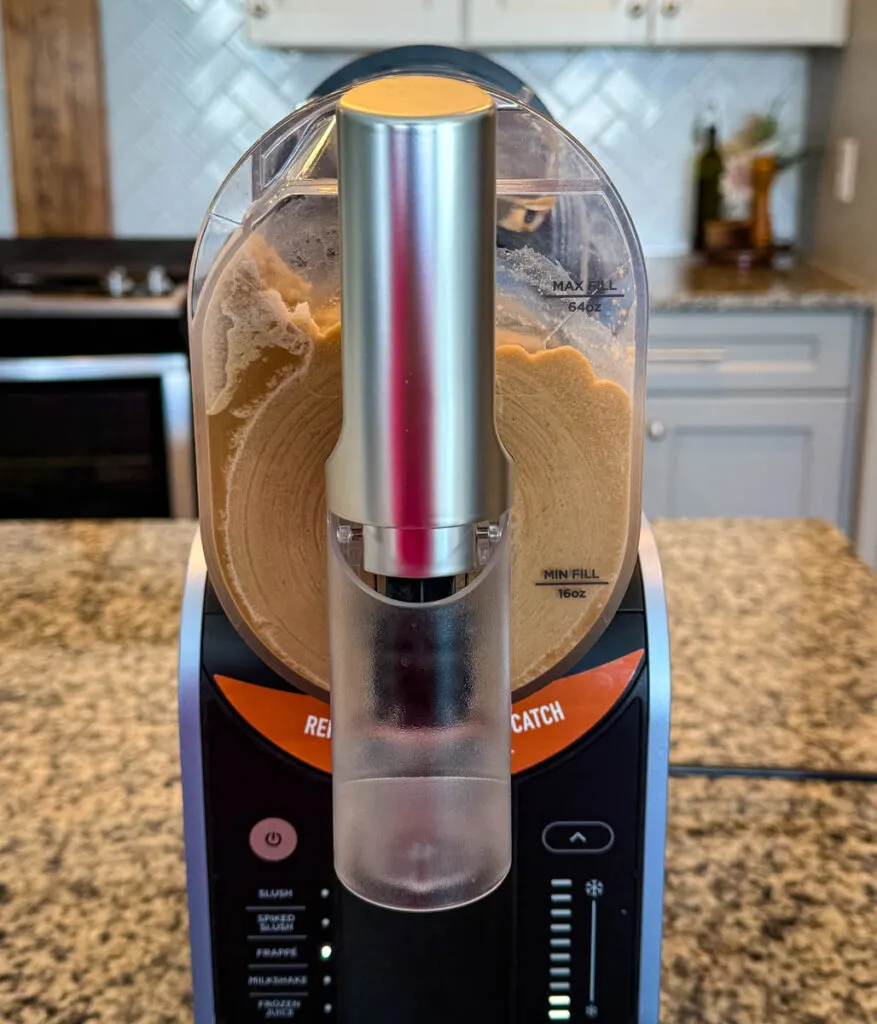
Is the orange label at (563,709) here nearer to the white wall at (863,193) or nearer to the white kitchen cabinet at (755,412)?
the white kitchen cabinet at (755,412)

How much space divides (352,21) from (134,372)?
0.87 meters

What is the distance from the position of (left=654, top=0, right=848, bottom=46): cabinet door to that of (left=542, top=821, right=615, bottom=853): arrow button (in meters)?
2.35

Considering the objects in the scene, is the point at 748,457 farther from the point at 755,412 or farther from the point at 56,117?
the point at 56,117

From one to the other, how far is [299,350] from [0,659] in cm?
60

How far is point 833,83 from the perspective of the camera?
270cm

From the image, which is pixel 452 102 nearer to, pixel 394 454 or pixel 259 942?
pixel 394 454

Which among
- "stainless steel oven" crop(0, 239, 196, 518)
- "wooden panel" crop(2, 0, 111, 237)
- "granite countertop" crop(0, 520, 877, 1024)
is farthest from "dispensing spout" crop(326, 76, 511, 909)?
"wooden panel" crop(2, 0, 111, 237)

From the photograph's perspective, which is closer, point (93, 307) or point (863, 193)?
point (93, 307)

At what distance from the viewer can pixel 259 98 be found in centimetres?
286

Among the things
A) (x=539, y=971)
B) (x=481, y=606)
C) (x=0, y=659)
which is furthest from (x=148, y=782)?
(x=481, y=606)

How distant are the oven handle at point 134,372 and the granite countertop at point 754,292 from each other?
94 centimetres

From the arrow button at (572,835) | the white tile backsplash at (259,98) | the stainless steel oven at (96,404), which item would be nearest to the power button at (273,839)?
the arrow button at (572,835)

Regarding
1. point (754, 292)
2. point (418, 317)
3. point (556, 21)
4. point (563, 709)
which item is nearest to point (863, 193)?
point (754, 292)

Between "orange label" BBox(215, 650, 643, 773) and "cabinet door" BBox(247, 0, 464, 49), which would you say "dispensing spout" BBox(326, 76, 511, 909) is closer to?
"orange label" BBox(215, 650, 643, 773)
